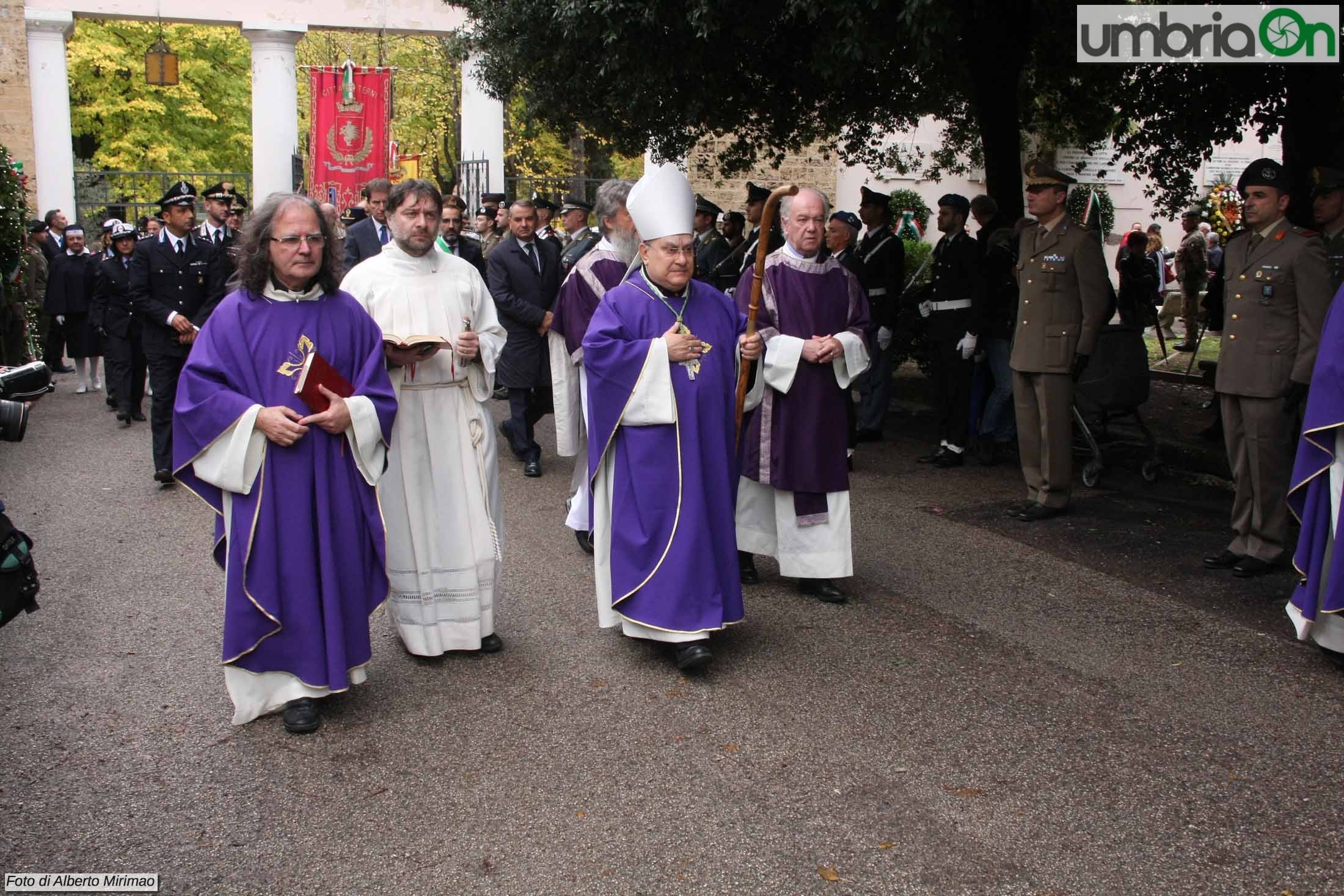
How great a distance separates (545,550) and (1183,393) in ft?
29.3

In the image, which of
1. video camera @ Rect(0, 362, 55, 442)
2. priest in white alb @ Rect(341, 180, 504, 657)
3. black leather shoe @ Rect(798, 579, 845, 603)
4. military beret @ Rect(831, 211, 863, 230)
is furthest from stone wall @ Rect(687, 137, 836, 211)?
video camera @ Rect(0, 362, 55, 442)

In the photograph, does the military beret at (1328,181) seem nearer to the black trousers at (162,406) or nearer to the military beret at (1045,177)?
the military beret at (1045,177)

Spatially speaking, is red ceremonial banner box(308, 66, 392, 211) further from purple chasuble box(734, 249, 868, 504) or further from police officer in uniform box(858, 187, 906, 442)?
purple chasuble box(734, 249, 868, 504)

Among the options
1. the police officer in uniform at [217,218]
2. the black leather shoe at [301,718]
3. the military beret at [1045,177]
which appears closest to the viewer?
the black leather shoe at [301,718]

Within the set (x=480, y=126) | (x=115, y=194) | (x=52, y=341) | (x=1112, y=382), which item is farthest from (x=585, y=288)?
(x=115, y=194)

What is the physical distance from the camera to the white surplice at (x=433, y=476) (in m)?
5.51

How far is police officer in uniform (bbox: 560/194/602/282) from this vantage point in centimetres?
1083

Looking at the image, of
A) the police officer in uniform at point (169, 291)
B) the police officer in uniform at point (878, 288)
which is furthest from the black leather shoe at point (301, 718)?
the police officer in uniform at point (878, 288)

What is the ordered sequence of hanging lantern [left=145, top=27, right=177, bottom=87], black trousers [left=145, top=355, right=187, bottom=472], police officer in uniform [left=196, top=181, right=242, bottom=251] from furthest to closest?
1. hanging lantern [left=145, top=27, right=177, bottom=87]
2. police officer in uniform [left=196, top=181, right=242, bottom=251]
3. black trousers [left=145, top=355, right=187, bottom=472]

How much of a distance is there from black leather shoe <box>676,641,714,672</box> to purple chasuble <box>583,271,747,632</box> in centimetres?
8

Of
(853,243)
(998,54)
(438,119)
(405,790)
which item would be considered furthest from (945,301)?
(438,119)

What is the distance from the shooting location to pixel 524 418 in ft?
33.0

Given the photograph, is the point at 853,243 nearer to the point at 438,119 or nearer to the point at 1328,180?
the point at 1328,180

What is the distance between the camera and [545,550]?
7.50 meters
